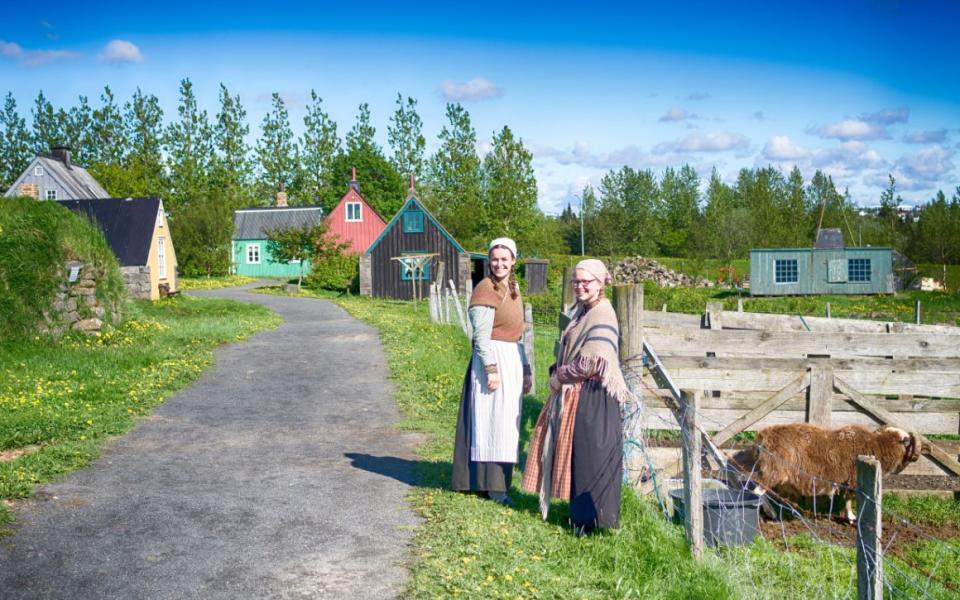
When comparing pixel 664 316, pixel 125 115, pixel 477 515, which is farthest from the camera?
pixel 125 115

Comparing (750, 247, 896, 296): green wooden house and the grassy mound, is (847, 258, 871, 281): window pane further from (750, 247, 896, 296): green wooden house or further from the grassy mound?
the grassy mound

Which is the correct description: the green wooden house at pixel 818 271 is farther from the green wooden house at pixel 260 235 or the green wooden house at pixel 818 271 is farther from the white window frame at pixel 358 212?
the green wooden house at pixel 260 235

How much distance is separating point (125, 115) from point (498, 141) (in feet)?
125

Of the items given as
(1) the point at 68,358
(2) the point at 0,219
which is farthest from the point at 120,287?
(1) the point at 68,358

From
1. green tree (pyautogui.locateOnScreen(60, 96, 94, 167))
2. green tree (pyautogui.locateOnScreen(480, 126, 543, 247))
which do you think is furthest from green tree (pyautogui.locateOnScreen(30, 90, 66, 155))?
green tree (pyautogui.locateOnScreen(480, 126, 543, 247))

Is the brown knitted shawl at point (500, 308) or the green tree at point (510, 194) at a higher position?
the green tree at point (510, 194)

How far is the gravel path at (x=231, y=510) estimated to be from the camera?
15.8 feet

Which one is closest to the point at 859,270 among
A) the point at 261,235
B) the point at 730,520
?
the point at 261,235

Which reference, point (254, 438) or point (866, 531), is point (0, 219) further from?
point (866, 531)

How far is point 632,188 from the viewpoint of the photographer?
8075 centimetres

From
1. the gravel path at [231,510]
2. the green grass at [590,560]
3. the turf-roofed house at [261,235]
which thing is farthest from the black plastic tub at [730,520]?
the turf-roofed house at [261,235]

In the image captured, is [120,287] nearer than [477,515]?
No

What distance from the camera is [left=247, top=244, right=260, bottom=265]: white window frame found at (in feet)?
205

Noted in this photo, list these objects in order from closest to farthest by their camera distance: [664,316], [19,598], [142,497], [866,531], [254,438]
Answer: [866,531], [19,598], [142,497], [254,438], [664,316]
